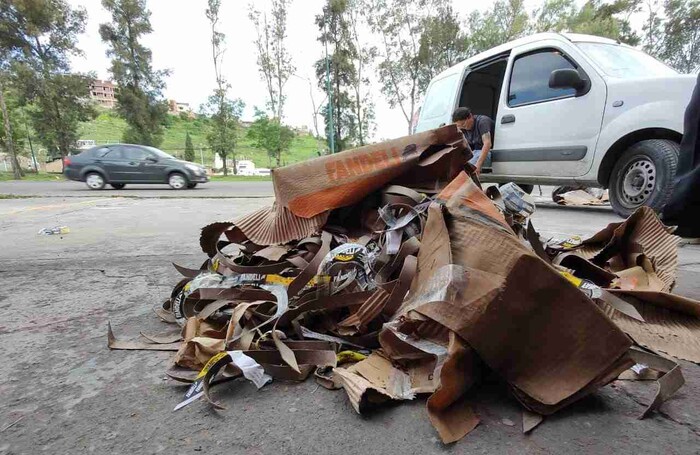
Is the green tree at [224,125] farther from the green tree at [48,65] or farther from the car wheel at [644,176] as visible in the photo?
the car wheel at [644,176]

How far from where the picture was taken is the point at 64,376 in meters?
1.09

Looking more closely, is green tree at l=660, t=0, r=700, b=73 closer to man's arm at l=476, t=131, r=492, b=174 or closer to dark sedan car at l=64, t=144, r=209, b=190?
man's arm at l=476, t=131, r=492, b=174

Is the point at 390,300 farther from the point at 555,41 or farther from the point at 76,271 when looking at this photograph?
the point at 555,41

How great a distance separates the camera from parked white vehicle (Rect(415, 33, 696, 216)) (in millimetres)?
3324

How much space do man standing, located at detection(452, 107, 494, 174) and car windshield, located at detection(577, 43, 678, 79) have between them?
1257 mm

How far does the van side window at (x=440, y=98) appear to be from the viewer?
5.47 meters

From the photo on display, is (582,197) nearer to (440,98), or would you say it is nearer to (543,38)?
(543,38)

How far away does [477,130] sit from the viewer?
4.75m

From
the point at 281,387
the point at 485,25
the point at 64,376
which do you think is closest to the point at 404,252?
the point at 281,387

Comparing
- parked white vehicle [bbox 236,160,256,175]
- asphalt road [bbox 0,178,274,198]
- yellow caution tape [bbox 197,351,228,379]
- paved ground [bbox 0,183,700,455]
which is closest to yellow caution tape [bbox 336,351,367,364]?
paved ground [bbox 0,183,700,455]

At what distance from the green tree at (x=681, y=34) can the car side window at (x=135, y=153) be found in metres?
28.3

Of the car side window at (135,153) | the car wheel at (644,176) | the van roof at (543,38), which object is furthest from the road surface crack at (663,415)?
the car side window at (135,153)

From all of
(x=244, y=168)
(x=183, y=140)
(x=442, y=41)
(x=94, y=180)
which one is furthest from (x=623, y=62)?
(x=183, y=140)

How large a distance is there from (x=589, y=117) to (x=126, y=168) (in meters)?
11.6
